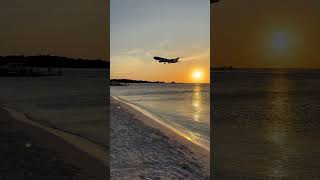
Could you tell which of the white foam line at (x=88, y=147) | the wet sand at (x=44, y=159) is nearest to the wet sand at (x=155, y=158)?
the white foam line at (x=88, y=147)

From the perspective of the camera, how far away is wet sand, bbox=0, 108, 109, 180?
5144mm

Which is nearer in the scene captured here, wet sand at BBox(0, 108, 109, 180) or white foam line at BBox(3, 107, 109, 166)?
wet sand at BBox(0, 108, 109, 180)

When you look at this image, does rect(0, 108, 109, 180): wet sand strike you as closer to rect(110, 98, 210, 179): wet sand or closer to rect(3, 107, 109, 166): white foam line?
rect(3, 107, 109, 166): white foam line

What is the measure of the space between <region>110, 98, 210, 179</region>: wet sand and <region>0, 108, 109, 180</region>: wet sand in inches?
12.2

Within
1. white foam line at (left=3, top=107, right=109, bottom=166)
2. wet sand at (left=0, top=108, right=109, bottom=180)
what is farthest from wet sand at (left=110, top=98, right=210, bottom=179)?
wet sand at (left=0, top=108, right=109, bottom=180)

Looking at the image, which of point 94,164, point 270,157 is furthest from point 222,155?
point 94,164

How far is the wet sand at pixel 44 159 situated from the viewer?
5144 millimetres

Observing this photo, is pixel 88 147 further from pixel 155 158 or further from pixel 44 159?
pixel 155 158

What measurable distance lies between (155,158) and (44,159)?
159cm

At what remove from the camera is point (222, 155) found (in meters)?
6.90

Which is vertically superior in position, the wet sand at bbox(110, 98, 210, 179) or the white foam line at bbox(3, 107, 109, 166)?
the wet sand at bbox(110, 98, 210, 179)

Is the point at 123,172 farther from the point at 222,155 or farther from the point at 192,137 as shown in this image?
the point at 192,137

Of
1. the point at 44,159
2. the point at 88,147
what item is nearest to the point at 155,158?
the point at 44,159

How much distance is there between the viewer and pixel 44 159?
604 cm
